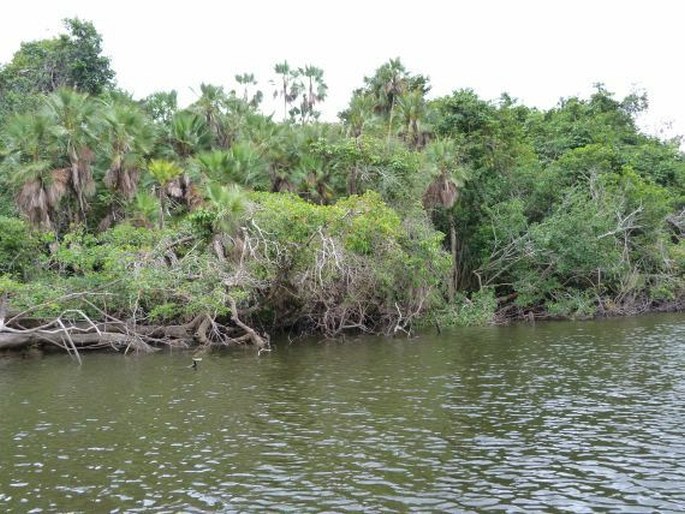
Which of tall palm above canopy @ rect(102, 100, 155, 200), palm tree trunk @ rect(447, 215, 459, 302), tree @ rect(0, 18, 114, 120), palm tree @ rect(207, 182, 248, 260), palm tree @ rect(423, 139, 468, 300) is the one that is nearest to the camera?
palm tree @ rect(207, 182, 248, 260)

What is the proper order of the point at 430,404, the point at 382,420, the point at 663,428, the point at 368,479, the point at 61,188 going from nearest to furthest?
the point at 368,479 → the point at 663,428 → the point at 382,420 → the point at 430,404 → the point at 61,188

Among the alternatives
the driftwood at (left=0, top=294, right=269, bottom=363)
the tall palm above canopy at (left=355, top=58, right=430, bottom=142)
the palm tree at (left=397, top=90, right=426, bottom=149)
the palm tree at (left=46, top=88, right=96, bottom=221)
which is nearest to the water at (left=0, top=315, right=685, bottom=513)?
the driftwood at (left=0, top=294, right=269, bottom=363)

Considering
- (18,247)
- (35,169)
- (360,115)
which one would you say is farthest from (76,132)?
(360,115)

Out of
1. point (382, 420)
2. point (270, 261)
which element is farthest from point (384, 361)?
point (382, 420)

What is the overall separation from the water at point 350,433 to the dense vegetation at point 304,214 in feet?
13.5

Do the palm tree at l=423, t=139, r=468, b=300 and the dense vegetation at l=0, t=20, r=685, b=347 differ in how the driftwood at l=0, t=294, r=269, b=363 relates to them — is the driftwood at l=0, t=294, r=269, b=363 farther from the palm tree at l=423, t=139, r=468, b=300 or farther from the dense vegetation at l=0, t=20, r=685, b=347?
Answer: the palm tree at l=423, t=139, r=468, b=300

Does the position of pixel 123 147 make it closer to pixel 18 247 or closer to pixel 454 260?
pixel 18 247

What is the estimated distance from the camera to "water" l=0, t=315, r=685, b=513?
35.3 feet

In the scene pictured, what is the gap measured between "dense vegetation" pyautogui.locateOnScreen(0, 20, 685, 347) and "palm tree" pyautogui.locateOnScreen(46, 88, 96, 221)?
0.28 ft

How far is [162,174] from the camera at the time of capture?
30.8 m

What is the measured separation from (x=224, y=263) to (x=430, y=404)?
42.2 ft

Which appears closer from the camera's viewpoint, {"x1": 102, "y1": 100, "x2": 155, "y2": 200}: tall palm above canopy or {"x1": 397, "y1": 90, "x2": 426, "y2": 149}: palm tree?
{"x1": 102, "y1": 100, "x2": 155, "y2": 200}: tall palm above canopy

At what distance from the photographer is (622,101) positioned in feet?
197

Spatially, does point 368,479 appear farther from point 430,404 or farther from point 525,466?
point 430,404
